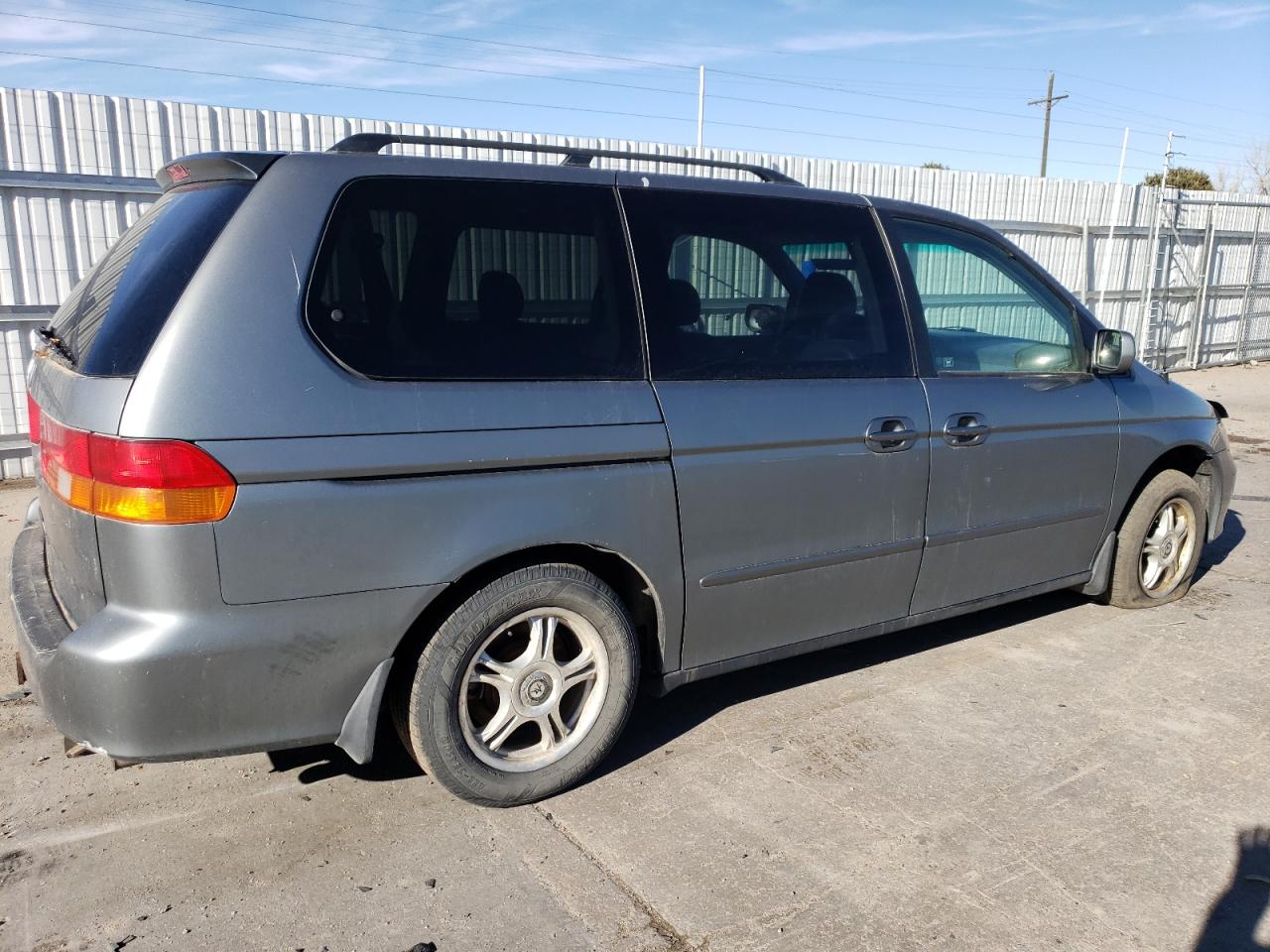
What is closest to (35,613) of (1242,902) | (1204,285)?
(1242,902)

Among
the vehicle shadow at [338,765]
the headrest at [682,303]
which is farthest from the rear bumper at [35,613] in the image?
the headrest at [682,303]

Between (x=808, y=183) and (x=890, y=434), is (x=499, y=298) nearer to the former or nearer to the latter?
(x=890, y=434)

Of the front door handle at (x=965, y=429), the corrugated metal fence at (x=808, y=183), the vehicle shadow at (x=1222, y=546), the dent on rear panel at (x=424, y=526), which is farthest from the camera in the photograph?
the corrugated metal fence at (x=808, y=183)

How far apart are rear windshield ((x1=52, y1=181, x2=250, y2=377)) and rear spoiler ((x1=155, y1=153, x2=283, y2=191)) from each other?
3cm

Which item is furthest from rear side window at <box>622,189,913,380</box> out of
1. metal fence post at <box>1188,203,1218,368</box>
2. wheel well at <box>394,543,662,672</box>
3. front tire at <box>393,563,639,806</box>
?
metal fence post at <box>1188,203,1218,368</box>

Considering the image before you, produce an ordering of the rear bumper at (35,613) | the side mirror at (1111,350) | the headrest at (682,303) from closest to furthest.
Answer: the rear bumper at (35,613), the headrest at (682,303), the side mirror at (1111,350)

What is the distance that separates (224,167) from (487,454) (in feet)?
3.52

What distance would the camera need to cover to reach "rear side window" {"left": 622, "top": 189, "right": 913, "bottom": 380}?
3170 millimetres

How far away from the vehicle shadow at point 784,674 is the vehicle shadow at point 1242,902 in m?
1.59

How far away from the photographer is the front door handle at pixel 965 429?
3709 millimetres

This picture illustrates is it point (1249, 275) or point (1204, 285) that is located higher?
point (1249, 275)

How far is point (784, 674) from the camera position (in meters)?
4.12

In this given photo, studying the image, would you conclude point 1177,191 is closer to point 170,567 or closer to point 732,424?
point 732,424

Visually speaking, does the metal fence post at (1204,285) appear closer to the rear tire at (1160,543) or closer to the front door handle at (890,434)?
the rear tire at (1160,543)
